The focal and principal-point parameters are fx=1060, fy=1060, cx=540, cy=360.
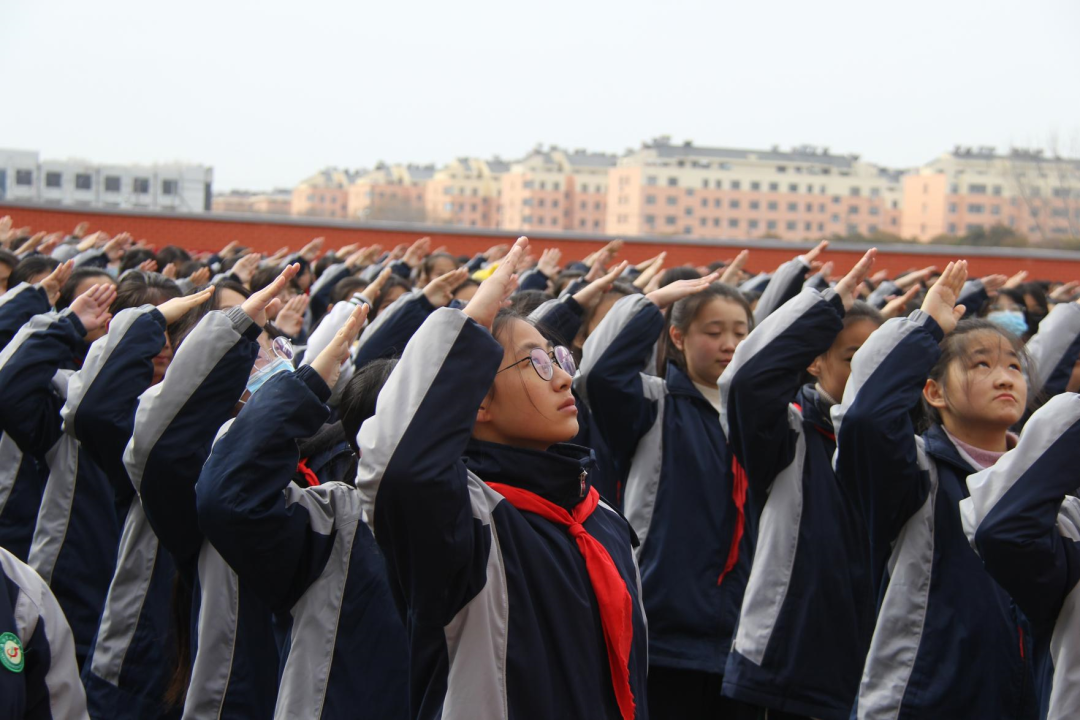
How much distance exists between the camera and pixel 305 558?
8.91ft

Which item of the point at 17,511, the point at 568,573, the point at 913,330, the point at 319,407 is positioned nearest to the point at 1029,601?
the point at 913,330

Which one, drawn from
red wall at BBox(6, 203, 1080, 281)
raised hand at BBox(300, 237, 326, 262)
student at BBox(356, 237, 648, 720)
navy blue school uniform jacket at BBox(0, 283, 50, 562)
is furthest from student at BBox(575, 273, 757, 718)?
red wall at BBox(6, 203, 1080, 281)

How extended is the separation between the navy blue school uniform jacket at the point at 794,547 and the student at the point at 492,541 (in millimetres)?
1254

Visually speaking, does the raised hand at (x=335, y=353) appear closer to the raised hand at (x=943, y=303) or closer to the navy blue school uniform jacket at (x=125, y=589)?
the navy blue school uniform jacket at (x=125, y=589)

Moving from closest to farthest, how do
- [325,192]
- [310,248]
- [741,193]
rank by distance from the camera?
[310,248]
[741,193]
[325,192]

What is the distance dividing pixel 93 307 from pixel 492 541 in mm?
→ 2701

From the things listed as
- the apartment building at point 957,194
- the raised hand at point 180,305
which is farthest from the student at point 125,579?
the apartment building at point 957,194

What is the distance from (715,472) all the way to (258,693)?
1.89 meters

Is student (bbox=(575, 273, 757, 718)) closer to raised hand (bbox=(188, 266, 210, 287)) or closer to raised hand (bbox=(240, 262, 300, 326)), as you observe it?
raised hand (bbox=(240, 262, 300, 326))

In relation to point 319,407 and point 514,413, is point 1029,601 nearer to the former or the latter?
point 514,413

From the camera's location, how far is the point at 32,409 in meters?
3.76

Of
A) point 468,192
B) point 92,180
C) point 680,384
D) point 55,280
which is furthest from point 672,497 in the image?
point 468,192

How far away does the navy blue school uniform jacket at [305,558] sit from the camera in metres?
2.52

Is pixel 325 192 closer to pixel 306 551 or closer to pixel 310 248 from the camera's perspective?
pixel 310 248
